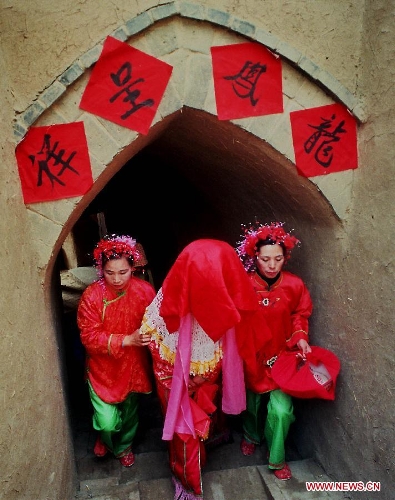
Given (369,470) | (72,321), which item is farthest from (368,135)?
(72,321)

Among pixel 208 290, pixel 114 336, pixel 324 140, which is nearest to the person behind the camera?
pixel 208 290

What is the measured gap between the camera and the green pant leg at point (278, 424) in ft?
10.5

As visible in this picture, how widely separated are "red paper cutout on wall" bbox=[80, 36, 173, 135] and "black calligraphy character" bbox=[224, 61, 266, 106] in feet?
1.53

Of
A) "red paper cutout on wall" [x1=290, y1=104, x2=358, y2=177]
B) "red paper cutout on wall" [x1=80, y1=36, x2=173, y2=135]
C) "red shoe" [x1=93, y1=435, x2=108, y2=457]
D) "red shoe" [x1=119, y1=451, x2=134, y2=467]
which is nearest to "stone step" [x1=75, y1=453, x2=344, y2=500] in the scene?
"red shoe" [x1=119, y1=451, x2=134, y2=467]

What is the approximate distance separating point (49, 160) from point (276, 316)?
2.01 metres

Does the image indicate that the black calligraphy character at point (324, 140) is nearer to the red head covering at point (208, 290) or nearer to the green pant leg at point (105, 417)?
the red head covering at point (208, 290)

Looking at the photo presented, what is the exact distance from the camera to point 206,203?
532 cm

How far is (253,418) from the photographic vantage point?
3582 mm

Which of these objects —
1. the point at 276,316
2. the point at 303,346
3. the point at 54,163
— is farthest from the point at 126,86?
the point at 303,346

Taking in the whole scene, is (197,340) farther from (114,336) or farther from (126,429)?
(126,429)

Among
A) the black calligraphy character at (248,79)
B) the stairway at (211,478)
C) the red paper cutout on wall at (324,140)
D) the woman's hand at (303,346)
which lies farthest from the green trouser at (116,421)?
the black calligraphy character at (248,79)

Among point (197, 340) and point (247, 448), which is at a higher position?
point (197, 340)

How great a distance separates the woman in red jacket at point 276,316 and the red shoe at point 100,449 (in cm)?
131

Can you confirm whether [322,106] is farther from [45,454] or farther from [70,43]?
[45,454]
